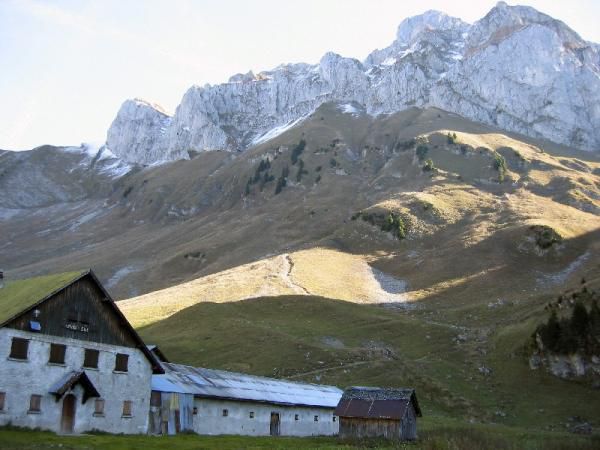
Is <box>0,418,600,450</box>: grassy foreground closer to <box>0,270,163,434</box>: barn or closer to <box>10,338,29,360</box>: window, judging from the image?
<box>0,270,163,434</box>: barn

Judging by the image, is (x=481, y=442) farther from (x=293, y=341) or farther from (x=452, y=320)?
(x=452, y=320)

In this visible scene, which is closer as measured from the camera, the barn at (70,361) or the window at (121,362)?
the barn at (70,361)

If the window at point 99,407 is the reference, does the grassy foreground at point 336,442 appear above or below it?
below

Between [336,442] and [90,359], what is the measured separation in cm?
2026

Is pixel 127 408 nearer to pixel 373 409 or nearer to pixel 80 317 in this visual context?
pixel 80 317

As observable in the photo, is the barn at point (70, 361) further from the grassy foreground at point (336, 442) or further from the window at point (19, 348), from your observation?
the grassy foreground at point (336, 442)

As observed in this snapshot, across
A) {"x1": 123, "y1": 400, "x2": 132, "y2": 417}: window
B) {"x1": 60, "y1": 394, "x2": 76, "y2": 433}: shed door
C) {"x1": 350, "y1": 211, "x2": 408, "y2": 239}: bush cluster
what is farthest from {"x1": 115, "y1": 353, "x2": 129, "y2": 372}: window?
{"x1": 350, "y1": 211, "x2": 408, "y2": 239}: bush cluster

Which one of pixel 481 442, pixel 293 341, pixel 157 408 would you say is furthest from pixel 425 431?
pixel 293 341

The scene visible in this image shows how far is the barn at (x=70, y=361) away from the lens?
39.1 meters

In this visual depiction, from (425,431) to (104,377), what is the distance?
2748 centimetres

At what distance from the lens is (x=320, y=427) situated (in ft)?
198

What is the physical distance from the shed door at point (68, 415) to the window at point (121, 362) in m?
4.14

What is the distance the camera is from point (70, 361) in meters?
42.0

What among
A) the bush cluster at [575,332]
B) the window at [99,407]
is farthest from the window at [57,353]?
the bush cluster at [575,332]
